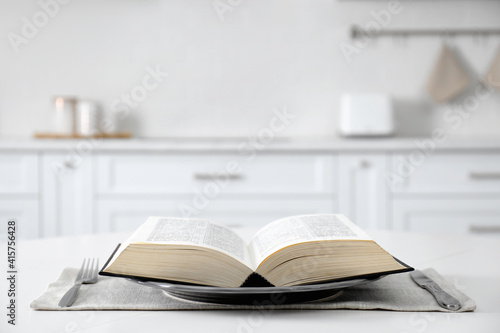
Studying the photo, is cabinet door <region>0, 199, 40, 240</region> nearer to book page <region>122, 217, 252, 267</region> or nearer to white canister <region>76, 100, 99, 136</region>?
white canister <region>76, 100, 99, 136</region>

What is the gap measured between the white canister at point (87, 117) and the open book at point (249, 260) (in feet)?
6.27

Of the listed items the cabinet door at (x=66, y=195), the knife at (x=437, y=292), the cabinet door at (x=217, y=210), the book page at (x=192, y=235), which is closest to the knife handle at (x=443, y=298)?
the knife at (x=437, y=292)

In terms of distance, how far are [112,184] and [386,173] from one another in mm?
1123

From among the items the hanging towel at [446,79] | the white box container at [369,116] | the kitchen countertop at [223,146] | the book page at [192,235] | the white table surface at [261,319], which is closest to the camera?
the white table surface at [261,319]

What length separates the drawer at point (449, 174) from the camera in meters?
2.13

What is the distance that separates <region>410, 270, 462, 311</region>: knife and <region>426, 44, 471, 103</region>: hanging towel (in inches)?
80.9

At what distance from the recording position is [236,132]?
2.68 meters

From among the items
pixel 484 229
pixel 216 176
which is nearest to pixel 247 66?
pixel 216 176

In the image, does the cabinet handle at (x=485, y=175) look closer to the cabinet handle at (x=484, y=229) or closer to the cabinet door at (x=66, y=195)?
A: the cabinet handle at (x=484, y=229)

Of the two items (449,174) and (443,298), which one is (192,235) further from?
(449,174)

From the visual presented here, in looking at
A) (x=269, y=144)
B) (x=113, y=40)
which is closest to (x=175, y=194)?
(x=269, y=144)

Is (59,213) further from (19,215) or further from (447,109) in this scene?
(447,109)

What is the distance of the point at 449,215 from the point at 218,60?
4.41ft

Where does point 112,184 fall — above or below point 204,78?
below
